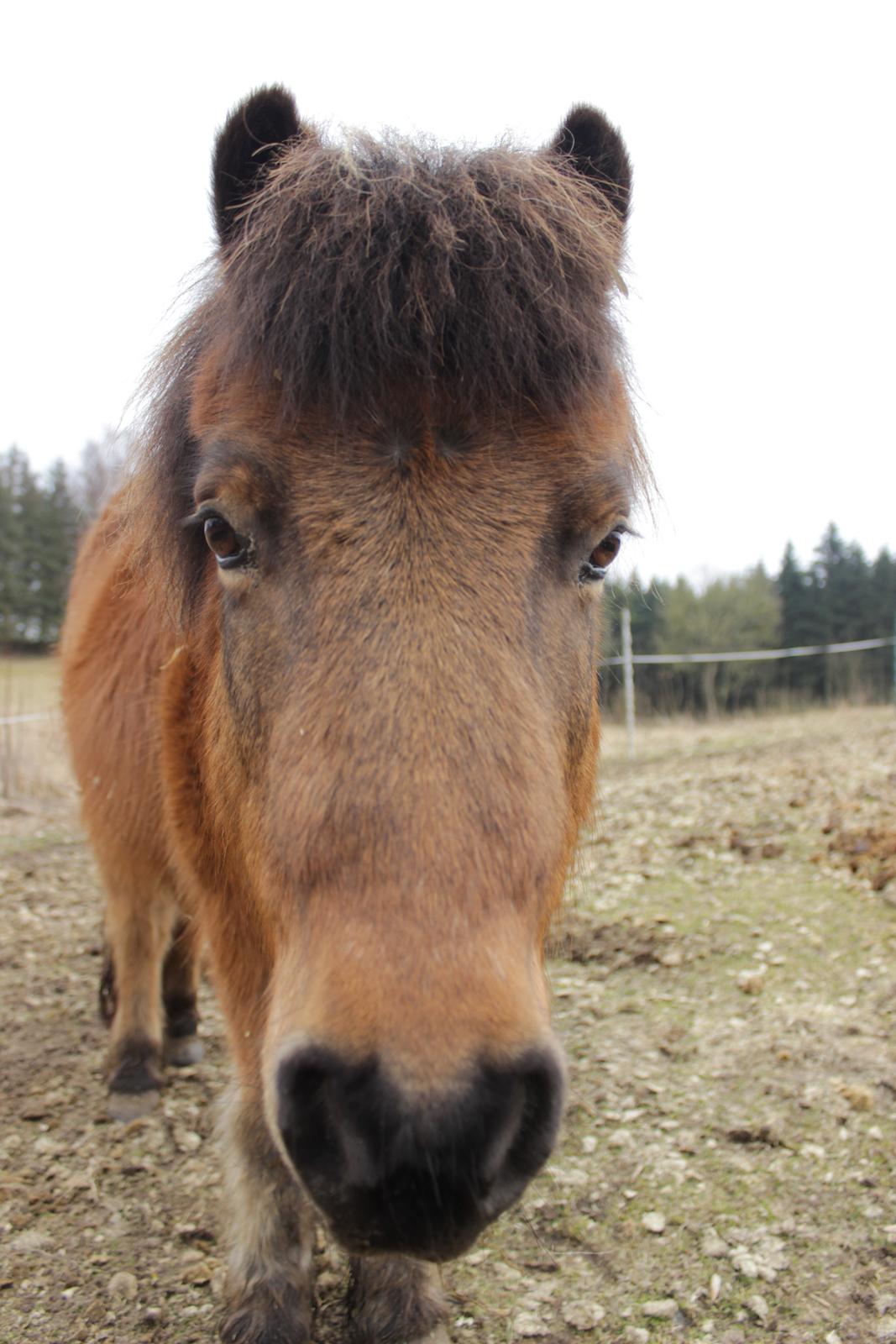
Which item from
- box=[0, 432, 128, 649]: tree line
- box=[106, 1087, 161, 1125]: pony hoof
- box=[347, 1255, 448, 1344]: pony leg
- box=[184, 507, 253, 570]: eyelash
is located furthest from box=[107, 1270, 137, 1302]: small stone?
box=[0, 432, 128, 649]: tree line

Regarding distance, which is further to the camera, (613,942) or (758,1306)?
(613,942)

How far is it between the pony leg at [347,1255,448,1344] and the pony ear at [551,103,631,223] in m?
3.28

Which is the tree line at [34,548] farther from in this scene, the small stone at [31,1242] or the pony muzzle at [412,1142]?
the pony muzzle at [412,1142]

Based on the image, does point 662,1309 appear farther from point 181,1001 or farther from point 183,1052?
point 181,1001

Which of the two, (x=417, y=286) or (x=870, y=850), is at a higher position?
(x=417, y=286)

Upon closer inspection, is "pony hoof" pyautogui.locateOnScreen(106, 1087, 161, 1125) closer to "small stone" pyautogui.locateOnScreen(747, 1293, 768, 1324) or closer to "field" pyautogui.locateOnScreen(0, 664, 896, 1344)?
"field" pyautogui.locateOnScreen(0, 664, 896, 1344)

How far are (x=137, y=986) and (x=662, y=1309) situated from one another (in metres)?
2.65

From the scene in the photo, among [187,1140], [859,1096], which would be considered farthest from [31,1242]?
[859,1096]

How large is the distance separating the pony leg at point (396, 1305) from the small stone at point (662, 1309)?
65 centimetres

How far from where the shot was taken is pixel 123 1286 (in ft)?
9.29

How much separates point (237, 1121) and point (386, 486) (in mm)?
2202

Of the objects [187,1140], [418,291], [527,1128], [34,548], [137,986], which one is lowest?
[187,1140]

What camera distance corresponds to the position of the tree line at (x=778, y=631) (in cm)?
2905

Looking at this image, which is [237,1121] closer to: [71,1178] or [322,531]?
[71,1178]
